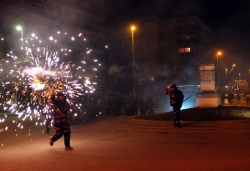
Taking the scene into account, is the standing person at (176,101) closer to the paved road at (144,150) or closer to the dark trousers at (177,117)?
the dark trousers at (177,117)

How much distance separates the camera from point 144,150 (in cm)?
997

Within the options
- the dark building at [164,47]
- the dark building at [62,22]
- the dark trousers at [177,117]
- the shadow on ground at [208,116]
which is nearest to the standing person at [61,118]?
the dark trousers at [177,117]

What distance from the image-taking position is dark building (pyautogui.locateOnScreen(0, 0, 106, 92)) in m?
40.4

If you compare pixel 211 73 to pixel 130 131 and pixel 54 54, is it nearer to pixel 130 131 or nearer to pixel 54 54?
pixel 130 131

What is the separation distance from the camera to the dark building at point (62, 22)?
132 feet

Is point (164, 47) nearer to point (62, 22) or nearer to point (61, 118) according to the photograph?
point (62, 22)

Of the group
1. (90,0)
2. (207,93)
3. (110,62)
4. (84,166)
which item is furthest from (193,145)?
(110,62)

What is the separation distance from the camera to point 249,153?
9.10 m

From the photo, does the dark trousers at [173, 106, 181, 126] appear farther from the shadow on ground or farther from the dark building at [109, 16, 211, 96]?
the dark building at [109, 16, 211, 96]

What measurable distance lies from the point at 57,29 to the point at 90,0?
9.71 m

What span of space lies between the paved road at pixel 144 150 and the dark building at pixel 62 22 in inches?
839

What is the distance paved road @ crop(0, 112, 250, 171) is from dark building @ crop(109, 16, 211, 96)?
47.3 metres

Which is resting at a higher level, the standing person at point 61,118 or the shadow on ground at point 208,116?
the standing person at point 61,118

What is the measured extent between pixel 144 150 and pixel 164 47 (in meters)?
55.3
